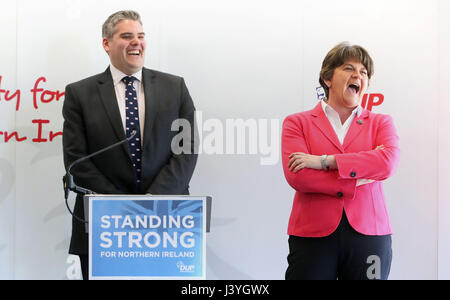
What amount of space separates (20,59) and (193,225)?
7.57ft

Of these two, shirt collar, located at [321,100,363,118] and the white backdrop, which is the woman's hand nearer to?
shirt collar, located at [321,100,363,118]

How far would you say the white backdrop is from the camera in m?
3.94

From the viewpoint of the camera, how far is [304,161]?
2.79m

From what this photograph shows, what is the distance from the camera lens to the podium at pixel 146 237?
216cm

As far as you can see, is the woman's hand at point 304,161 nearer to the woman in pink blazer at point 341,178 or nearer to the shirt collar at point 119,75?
the woman in pink blazer at point 341,178

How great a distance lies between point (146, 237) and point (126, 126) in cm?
125

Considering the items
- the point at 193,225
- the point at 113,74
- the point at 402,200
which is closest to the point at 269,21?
the point at 113,74

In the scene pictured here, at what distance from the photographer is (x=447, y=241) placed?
399 centimetres

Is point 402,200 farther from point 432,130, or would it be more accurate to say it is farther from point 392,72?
point 392,72

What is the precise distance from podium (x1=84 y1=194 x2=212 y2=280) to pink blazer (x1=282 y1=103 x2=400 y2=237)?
75cm

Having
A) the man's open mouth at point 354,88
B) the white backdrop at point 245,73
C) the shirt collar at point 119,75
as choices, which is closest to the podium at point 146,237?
the man's open mouth at point 354,88
